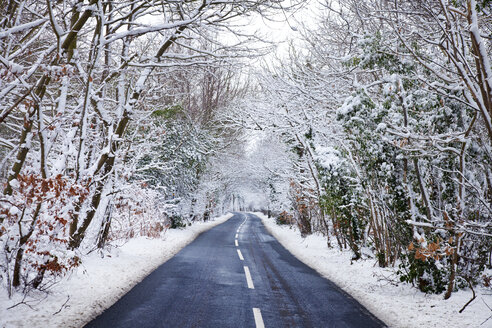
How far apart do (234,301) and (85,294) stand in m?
2.69

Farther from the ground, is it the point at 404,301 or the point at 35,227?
the point at 35,227

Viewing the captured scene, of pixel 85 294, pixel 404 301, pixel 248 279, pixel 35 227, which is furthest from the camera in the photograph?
pixel 248 279

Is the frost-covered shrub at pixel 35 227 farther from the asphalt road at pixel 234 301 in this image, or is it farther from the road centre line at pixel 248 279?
the road centre line at pixel 248 279

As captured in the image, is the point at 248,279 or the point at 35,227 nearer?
the point at 35,227

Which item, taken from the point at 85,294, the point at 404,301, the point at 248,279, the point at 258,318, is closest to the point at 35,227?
the point at 85,294

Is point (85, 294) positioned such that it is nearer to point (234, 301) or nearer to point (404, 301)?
point (234, 301)

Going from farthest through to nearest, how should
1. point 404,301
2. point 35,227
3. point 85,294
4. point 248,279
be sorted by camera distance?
point 248,279 → point 404,301 → point 85,294 → point 35,227

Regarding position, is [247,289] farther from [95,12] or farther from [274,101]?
[274,101]

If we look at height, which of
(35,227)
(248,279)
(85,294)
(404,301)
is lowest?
(248,279)

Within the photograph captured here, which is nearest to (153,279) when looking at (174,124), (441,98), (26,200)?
(26,200)

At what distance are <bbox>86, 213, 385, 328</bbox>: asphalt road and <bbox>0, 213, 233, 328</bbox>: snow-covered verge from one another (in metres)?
0.24

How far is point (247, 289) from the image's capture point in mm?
7562

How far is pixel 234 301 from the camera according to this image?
6.57 m

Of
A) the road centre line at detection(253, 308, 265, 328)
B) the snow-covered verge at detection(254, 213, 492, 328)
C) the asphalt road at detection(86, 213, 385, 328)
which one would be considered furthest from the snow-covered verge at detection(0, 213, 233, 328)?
the snow-covered verge at detection(254, 213, 492, 328)
